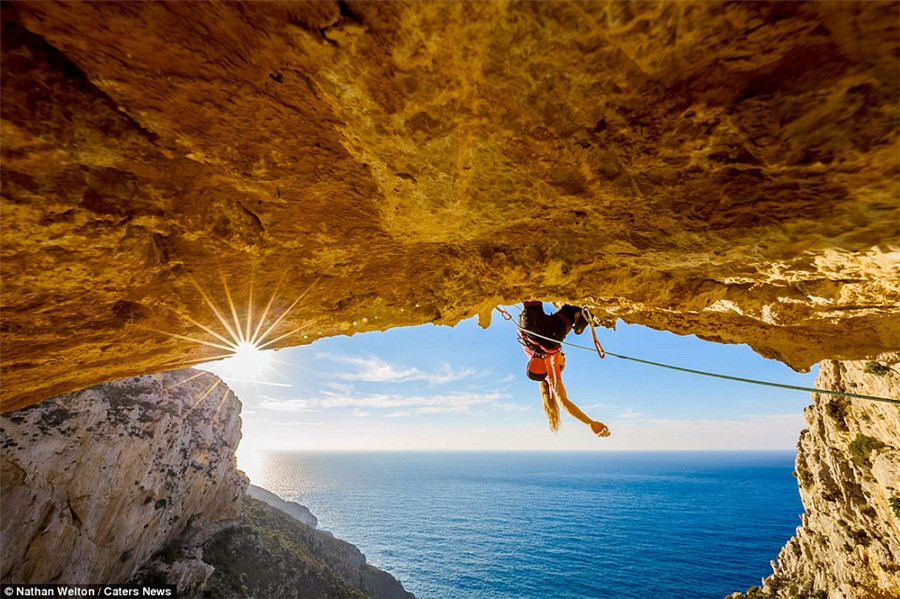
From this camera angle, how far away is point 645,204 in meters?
3.44

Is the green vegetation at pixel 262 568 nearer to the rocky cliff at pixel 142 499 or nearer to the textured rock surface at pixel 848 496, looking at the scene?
the rocky cliff at pixel 142 499

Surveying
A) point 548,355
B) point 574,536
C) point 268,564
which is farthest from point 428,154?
point 574,536

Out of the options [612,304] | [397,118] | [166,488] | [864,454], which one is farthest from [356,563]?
[397,118]

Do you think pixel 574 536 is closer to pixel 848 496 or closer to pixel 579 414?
pixel 848 496

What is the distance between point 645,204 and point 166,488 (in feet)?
123

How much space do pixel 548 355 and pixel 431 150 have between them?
22.7ft

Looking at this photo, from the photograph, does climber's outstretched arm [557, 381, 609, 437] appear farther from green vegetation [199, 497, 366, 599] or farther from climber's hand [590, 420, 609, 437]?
green vegetation [199, 497, 366, 599]

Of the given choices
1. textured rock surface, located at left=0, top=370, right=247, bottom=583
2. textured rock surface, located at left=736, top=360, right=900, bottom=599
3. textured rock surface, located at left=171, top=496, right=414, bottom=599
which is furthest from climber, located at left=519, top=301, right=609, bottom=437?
textured rock surface, located at left=171, top=496, right=414, bottom=599

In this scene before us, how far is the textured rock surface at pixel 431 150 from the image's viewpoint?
191cm

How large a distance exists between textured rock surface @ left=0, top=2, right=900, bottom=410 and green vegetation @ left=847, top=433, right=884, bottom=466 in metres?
18.2

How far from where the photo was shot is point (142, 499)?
25.2 m

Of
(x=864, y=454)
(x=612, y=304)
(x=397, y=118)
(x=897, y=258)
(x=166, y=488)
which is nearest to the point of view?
(x=397, y=118)

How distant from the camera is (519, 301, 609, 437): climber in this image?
8.73 meters

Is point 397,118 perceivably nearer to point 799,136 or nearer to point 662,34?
point 662,34
